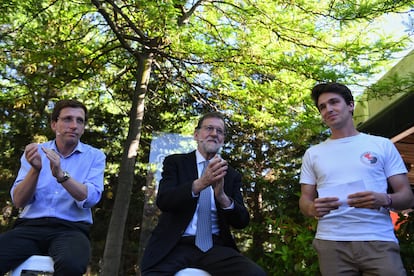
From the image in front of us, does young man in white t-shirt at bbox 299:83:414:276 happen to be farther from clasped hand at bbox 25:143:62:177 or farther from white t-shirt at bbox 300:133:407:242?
clasped hand at bbox 25:143:62:177

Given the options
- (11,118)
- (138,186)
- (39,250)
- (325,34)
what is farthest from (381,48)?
(11,118)

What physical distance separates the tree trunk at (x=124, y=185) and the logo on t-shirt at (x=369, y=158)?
388cm

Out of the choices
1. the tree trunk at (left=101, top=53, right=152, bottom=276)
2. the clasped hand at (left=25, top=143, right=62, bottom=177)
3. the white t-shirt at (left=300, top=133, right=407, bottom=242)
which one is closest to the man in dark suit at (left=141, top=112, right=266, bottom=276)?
the white t-shirt at (left=300, top=133, right=407, bottom=242)

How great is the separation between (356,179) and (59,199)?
6.32ft

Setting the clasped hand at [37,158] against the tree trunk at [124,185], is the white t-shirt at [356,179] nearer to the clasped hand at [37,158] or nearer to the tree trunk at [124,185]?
the clasped hand at [37,158]

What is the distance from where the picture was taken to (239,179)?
9.44ft

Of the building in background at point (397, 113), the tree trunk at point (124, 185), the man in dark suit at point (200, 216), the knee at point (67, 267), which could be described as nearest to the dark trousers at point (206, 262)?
the man in dark suit at point (200, 216)

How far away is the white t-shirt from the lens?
7.36ft

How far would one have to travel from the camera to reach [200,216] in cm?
259

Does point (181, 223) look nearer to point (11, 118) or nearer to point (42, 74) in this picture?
point (42, 74)

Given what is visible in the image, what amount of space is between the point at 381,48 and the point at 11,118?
932 centimetres

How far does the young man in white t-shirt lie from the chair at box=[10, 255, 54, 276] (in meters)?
1.62

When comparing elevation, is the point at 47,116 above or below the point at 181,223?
above

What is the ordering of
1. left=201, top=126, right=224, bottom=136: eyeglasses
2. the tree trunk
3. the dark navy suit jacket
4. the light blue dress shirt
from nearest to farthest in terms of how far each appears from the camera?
the dark navy suit jacket → the light blue dress shirt → left=201, top=126, right=224, bottom=136: eyeglasses → the tree trunk
